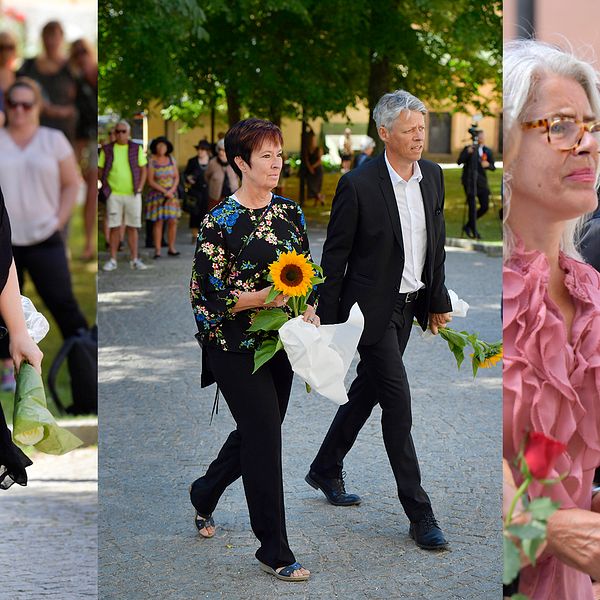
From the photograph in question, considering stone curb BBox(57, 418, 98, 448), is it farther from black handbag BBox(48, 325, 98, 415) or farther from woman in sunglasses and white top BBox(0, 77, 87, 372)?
woman in sunglasses and white top BBox(0, 77, 87, 372)

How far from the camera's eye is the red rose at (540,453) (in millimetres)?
2769

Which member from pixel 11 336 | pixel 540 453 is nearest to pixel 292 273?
pixel 11 336

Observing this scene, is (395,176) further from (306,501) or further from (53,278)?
(53,278)

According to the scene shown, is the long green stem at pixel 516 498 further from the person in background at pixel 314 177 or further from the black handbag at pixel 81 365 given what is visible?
the person in background at pixel 314 177

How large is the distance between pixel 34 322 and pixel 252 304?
3.11 ft

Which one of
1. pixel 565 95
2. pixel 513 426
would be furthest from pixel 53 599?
pixel 565 95

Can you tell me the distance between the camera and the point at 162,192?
16.3 meters

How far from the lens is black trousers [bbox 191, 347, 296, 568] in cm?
462

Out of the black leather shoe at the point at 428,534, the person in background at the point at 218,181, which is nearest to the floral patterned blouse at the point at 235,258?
the black leather shoe at the point at 428,534

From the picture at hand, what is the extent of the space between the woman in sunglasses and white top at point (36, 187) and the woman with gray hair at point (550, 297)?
1.17 meters

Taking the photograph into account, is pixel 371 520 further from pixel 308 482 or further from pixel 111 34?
pixel 111 34

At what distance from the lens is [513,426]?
9.21 feet

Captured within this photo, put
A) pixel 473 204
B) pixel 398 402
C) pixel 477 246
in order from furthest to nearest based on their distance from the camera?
pixel 473 204
pixel 477 246
pixel 398 402

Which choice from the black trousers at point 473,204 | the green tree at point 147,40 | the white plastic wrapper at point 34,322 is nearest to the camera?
the white plastic wrapper at point 34,322
